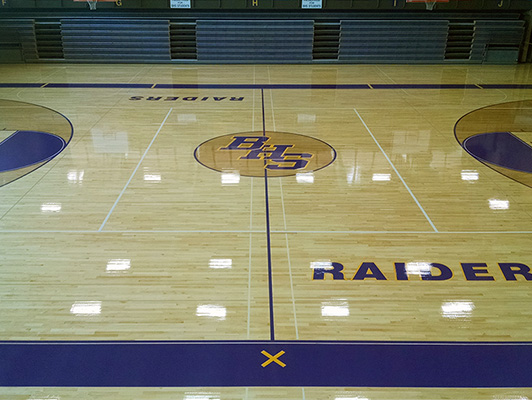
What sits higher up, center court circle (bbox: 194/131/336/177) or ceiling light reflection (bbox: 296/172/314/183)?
center court circle (bbox: 194/131/336/177)

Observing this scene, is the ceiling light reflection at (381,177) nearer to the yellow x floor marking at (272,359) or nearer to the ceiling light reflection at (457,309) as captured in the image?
the ceiling light reflection at (457,309)

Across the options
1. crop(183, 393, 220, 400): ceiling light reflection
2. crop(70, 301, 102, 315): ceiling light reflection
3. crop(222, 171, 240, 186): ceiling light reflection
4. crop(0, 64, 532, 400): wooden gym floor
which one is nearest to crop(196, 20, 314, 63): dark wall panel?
crop(0, 64, 532, 400): wooden gym floor

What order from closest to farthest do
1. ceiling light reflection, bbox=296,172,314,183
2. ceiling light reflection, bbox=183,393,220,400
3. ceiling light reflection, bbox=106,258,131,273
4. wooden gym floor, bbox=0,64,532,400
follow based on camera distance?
ceiling light reflection, bbox=183,393,220,400, wooden gym floor, bbox=0,64,532,400, ceiling light reflection, bbox=106,258,131,273, ceiling light reflection, bbox=296,172,314,183

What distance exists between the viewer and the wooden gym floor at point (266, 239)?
4.54 meters

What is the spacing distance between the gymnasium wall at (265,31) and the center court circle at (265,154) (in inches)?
296

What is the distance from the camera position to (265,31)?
1627cm

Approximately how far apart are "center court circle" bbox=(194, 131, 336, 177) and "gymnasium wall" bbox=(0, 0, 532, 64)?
7524 mm

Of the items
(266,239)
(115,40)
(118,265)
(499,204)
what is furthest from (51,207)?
(115,40)

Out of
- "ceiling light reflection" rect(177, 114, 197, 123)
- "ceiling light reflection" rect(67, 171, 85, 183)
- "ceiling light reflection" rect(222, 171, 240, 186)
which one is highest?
"ceiling light reflection" rect(177, 114, 197, 123)

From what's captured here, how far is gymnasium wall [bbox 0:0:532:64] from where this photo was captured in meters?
16.2

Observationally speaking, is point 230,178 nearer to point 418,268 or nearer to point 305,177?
point 305,177

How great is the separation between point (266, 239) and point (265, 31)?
1174 cm

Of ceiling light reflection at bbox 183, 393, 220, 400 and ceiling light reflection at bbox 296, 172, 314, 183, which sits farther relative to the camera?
ceiling light reflection at bbox 296, 172, 314, 183

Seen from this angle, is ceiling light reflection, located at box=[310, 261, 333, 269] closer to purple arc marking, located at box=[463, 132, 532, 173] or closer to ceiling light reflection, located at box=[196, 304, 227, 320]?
ceiling light reflection, located at box=[196, 304, 227, 320]
